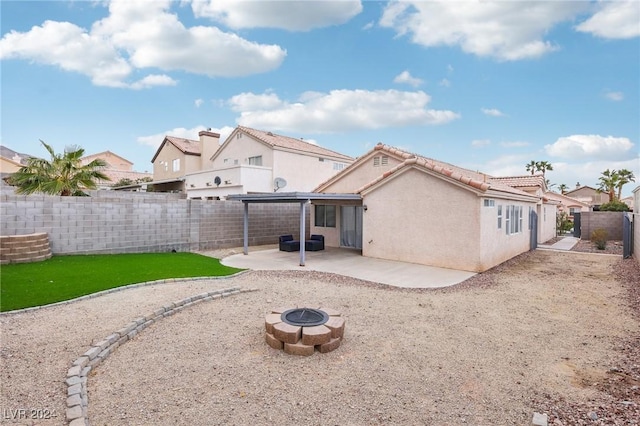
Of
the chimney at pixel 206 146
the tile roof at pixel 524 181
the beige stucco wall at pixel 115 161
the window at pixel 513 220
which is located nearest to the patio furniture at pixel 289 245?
the window at pixel 513 220

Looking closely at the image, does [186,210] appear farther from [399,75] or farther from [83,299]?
[399,75]

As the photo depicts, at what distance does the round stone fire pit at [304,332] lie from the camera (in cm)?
548

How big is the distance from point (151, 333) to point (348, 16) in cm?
1536

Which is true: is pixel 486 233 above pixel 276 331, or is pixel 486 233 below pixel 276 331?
above

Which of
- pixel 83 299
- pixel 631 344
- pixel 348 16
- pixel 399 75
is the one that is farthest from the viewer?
pixel 399 75

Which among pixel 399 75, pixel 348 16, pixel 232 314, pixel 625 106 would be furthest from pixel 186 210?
pixel 625 106

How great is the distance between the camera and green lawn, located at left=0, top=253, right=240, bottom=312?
26.0 ft

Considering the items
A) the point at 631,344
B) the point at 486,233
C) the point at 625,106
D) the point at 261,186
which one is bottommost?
the point at 631,344

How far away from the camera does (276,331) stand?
18.5ft

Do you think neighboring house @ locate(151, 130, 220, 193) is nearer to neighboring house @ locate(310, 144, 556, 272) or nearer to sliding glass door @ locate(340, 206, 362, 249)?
sliding glass door @ locate(340, 206, 362, 249)

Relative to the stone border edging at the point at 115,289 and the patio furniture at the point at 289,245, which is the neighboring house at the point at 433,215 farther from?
the stone border edging at the point at 115,289

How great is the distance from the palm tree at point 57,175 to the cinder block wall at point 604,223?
3026cm

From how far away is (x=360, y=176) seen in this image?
1812cm

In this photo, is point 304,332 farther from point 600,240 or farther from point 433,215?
point 600,240
